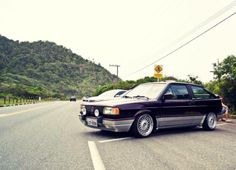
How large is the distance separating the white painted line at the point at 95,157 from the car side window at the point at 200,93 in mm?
4029

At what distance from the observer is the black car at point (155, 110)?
7.44m

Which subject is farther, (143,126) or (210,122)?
(210,122)

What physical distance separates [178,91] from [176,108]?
1.90ft

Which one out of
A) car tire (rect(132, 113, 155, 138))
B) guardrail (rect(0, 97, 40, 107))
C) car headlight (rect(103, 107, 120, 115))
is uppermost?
guardrail (rect(0, 97, 40, 107))

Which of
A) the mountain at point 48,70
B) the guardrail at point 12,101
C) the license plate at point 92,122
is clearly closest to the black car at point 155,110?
the license plate at point 92,122

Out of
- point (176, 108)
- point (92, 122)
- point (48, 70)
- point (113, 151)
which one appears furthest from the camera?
point (48, 70)

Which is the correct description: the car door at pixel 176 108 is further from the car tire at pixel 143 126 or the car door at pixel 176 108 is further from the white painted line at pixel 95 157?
the white painted line at pixel 95 157

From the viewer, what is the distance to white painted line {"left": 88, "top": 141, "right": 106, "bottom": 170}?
182 inches

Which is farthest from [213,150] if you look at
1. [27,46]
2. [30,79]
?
[27,46]

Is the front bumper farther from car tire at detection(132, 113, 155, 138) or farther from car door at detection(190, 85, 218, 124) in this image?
car door at detection(190, 85, 218, 124)

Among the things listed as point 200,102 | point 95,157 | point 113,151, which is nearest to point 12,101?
point 200,102

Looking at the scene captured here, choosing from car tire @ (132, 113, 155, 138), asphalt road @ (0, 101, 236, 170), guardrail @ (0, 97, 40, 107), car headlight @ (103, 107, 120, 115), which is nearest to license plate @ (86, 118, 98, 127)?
asphalt road @ (0, 101, 236, 170)

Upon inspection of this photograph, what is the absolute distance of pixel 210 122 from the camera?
9.43 metres

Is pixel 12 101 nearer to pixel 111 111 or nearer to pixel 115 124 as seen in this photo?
pixel 111 111
